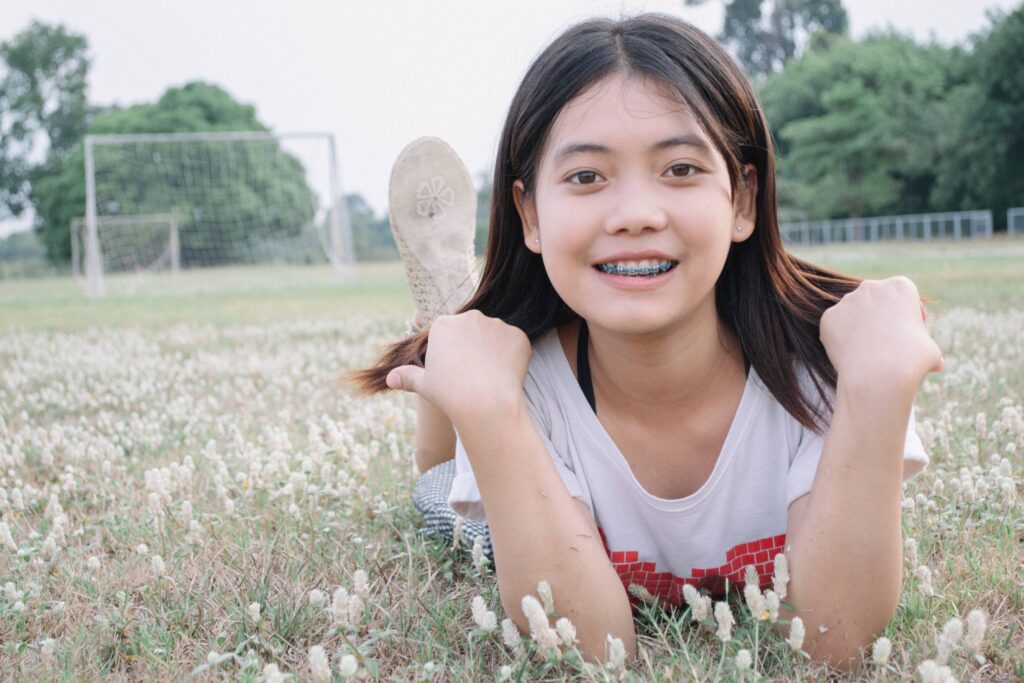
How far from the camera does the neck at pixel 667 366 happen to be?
2.14 meters

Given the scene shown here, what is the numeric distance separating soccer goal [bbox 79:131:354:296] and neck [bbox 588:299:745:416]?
2320 centimetres

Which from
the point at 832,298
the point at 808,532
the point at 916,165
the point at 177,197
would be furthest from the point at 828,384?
the point at 916,165

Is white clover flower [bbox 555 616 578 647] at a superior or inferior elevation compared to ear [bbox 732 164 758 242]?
inferior

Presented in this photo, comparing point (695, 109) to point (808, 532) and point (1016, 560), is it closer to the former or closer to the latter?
point (808, 532)

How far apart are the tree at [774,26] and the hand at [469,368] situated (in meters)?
74.2

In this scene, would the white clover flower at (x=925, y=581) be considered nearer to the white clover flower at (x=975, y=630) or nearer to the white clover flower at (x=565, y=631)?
the white clover flower at (x=975, y=630)

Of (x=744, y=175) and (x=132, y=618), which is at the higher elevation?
(x=744, y=175)

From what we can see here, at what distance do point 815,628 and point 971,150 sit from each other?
135ft

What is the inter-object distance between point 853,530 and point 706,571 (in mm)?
456

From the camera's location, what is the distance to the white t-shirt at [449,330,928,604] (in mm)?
2070

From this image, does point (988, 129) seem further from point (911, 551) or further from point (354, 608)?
point (354, 608)

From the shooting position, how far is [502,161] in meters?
2.26

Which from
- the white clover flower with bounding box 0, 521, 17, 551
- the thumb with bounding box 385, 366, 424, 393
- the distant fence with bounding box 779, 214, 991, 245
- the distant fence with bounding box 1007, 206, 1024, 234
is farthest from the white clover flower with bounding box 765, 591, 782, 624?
the distant fence with bounding box 1007, 206, 1024, 234

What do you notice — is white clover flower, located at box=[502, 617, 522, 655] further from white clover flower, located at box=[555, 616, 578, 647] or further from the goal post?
the goal post
